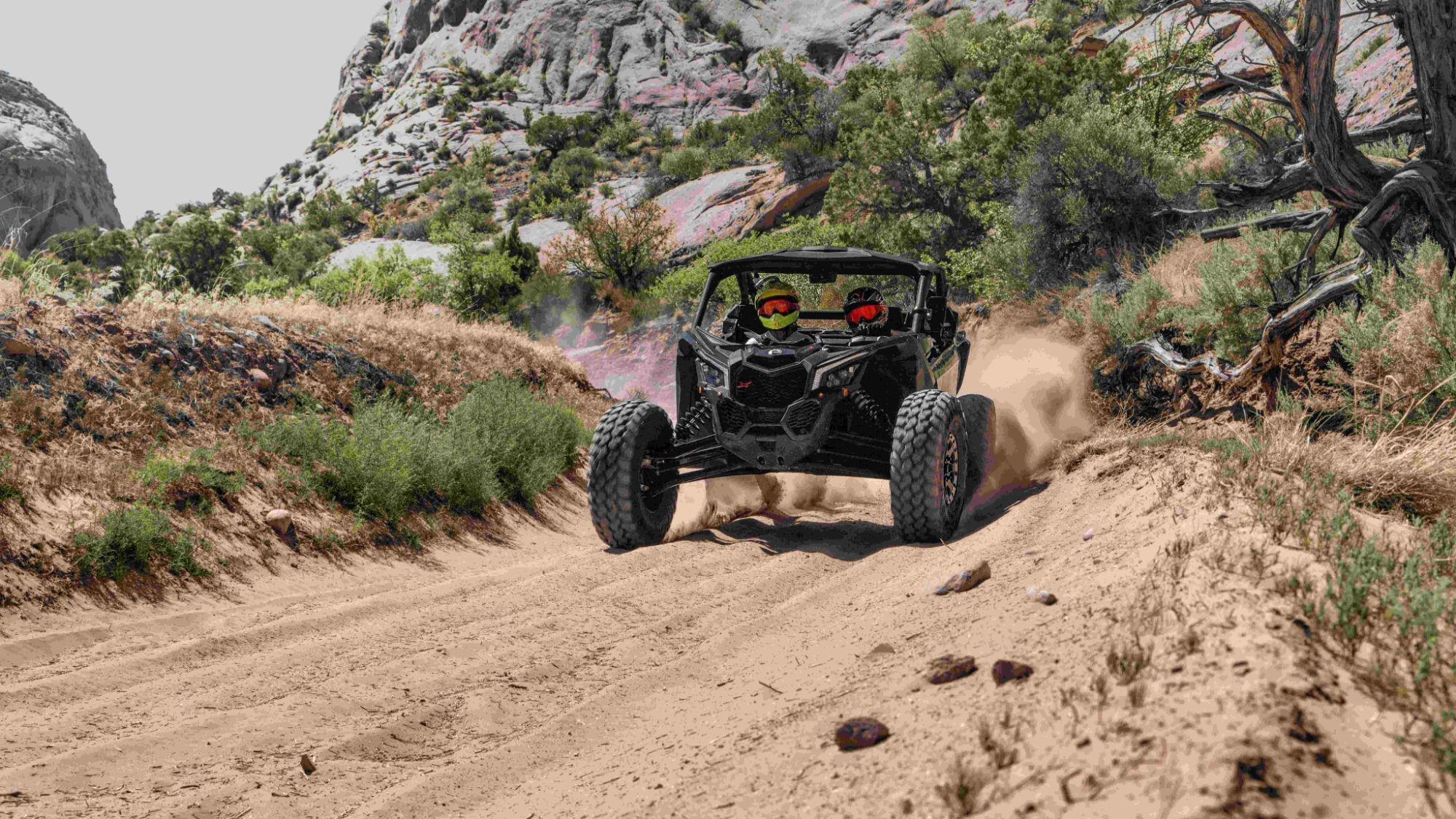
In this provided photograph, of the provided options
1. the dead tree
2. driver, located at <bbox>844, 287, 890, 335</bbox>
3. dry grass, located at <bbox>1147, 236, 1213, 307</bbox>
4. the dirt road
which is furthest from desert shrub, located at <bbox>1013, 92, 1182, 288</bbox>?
the dirt road

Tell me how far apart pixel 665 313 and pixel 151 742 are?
27807 mm

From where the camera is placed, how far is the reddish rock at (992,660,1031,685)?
94.9 inches

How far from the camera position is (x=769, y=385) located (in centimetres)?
635

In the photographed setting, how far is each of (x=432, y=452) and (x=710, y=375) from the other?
3.84 metres

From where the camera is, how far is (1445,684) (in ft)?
6.31

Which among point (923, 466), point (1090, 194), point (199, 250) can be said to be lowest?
point (923, 466)

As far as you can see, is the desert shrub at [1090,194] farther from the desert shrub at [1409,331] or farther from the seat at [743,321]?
the seat at [743,321]

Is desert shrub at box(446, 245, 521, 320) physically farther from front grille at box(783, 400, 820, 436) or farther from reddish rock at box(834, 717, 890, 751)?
reddish rock at box(834, 717, 890, 751)

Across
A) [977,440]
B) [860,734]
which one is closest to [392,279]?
[977,440]

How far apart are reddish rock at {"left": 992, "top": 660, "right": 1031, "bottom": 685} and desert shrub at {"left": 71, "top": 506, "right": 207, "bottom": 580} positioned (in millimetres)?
5811

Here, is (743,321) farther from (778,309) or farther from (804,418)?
(804,418)

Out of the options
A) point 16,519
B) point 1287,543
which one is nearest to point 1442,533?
point 1287,543

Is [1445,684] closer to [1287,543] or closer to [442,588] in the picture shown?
[1287,543]

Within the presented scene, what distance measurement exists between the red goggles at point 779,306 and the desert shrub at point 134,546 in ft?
15.3
